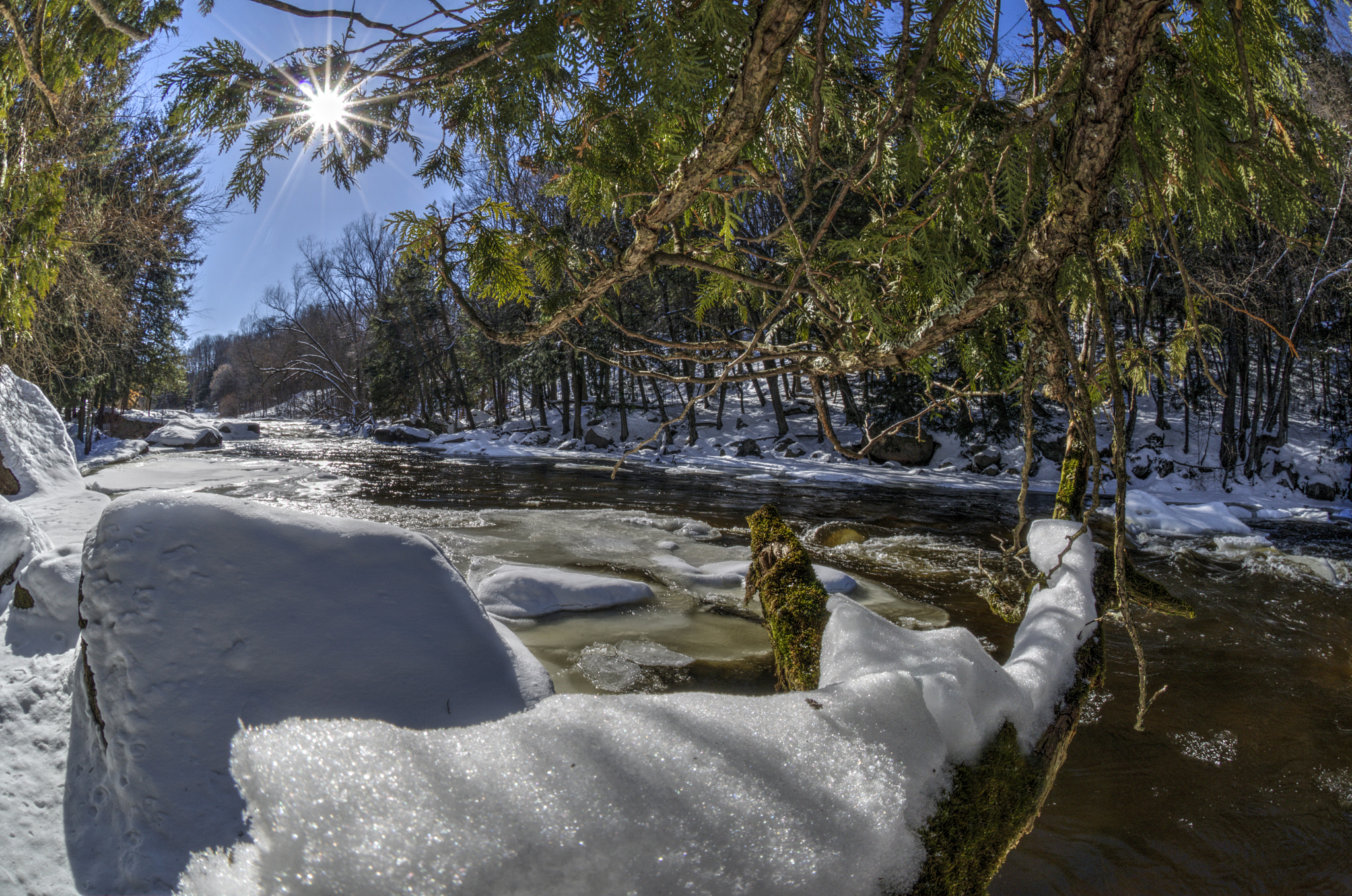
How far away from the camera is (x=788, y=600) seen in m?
2.42

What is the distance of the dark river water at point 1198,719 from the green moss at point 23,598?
2700 millimetres

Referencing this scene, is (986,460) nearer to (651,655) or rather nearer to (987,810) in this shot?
(651,655)

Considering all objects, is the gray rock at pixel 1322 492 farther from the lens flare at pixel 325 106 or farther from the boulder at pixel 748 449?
the lens flare at pixel 325 106

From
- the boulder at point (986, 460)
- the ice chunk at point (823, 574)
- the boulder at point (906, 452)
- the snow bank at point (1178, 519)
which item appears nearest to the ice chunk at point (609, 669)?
the ice chunk at point (823, 574)

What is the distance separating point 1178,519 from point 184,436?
30.7 m

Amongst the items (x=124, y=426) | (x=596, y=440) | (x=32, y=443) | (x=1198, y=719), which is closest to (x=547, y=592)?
(x=1198, y=719)

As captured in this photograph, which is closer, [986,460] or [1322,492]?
[1322,492]

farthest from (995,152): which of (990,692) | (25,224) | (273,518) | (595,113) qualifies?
(25,224)

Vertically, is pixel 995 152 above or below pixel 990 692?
above

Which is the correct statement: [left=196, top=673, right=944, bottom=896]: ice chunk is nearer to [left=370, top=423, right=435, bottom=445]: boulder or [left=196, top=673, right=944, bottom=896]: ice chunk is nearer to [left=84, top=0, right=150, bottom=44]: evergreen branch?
[left=84, top=0, right=150, bottom=44]: evergreen branch

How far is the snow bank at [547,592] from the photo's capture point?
5.05 metres

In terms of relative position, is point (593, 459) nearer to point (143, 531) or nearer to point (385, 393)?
point (143, 531)

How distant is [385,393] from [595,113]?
38.3 meters

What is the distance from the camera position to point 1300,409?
→ 63.4 ft
